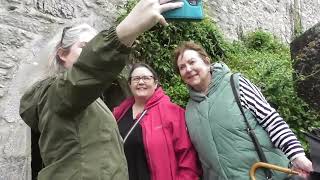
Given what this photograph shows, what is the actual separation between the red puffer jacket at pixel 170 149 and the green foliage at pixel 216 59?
136cm

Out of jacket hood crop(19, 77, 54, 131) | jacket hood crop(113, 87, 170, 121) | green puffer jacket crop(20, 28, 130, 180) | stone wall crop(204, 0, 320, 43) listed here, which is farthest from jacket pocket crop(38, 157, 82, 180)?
stone wall crop(204, 0, 320, 43)

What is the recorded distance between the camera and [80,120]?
1.77 m

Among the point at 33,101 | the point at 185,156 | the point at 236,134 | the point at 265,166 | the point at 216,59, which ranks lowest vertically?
the point at 185,156

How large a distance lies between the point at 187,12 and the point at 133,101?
172 centimetres

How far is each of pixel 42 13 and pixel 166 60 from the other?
1.40 meters

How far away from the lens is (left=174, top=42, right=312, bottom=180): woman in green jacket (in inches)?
98.7

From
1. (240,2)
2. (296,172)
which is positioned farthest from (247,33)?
(296,172)

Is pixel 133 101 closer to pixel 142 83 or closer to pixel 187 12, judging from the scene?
pixel 142 83

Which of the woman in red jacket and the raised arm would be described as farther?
the woman in red jacket

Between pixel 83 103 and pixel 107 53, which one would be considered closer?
pixel 107 53

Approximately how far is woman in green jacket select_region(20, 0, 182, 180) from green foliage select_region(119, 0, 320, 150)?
94.5 inches

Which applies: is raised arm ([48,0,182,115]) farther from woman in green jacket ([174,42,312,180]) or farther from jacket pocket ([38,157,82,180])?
woman in green jacket ([174,42,312,180])

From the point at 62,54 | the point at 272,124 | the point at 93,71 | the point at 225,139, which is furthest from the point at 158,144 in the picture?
the point at 93,71

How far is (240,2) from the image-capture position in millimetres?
7277
